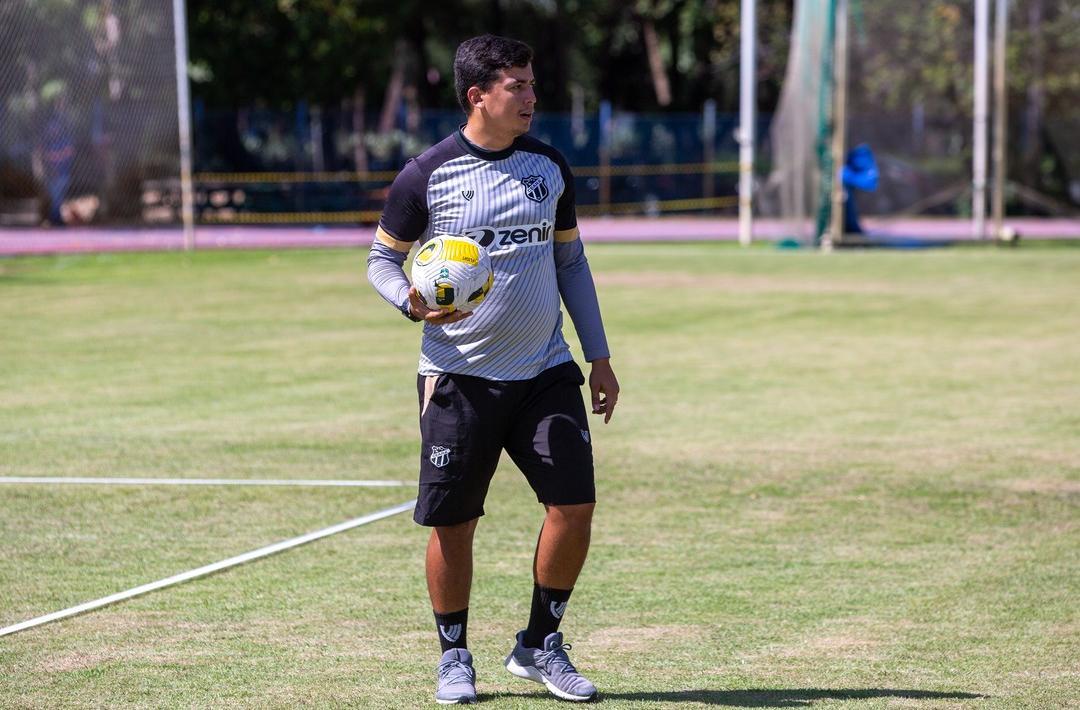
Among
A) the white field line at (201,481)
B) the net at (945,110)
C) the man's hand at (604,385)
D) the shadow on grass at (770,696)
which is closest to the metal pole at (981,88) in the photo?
the net at (945,110)

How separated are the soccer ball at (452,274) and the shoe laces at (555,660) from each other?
46.2 inches

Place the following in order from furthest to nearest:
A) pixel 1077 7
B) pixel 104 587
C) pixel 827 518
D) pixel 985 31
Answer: pixel 1077 7
pixel 985 31
pixel 827 518
pixel 104 587

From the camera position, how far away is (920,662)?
17.6 ft

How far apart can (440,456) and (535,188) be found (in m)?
0.90

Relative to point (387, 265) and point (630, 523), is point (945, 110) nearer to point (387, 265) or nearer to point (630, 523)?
point (630, 523)

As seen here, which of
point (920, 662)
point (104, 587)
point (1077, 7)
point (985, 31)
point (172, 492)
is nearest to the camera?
point (920, 662)

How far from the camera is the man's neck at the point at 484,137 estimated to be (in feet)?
16.2

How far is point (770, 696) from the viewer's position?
16.4 feet

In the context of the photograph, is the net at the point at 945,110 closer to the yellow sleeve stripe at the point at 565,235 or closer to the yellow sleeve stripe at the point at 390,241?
the yellow sleeve stripe at the point at 565,235

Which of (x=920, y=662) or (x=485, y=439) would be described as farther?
(x=920, y=662)

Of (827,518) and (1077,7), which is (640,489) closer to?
(827,518)

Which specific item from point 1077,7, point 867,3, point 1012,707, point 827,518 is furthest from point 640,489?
point 1077,7

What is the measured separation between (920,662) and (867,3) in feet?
84.4

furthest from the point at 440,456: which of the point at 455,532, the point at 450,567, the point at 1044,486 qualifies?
the point at 1044,486
